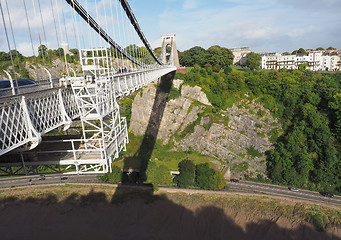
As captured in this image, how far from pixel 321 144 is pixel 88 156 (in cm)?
3307

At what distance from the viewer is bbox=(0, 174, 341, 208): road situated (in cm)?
2648

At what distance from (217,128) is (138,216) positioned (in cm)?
1912

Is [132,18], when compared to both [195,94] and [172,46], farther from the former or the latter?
[172,46]

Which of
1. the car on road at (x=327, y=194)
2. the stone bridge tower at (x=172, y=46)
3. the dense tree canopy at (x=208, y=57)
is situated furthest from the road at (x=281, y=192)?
the dense tree canopy at (x=208, y=57)

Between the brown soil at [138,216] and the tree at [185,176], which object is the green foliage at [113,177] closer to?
the brown soil at [138,216]

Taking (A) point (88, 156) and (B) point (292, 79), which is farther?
(B) point (292, 79)

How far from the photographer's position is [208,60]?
2293 inches

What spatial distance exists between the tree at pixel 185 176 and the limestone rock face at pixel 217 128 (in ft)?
21.3

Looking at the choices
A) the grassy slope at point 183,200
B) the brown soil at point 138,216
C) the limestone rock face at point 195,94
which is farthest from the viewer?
the limestone rock face at point 195,94

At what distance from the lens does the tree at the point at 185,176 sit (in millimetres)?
28609

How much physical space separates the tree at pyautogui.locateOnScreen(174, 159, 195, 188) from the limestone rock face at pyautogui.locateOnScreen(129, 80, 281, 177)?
21.3 ft

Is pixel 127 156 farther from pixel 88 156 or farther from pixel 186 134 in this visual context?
pixel 88 156

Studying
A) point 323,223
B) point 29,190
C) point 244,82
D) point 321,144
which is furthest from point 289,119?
point 29,190

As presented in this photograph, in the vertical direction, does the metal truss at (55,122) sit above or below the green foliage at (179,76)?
below
